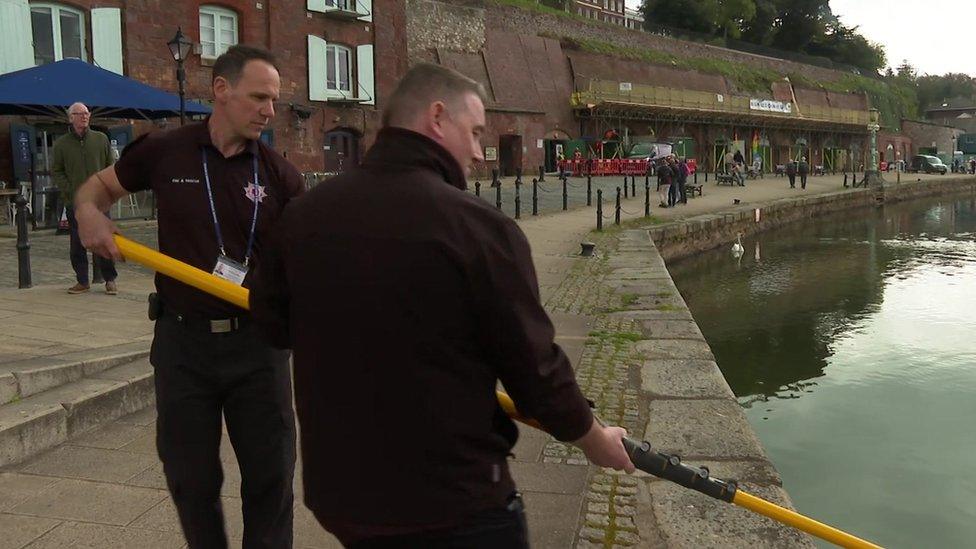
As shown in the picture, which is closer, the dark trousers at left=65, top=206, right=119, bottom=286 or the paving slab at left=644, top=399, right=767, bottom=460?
the paving slab at left=644, top=399, right=767, bottom=460

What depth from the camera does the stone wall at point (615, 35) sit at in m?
38.9

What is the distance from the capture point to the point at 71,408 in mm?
4156

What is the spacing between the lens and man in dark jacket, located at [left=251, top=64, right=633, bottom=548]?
1.57 m

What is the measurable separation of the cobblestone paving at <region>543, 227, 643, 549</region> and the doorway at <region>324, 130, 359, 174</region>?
16.2 metres

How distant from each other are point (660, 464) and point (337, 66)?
25.1 metres

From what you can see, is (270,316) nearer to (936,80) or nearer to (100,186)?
(100,186)

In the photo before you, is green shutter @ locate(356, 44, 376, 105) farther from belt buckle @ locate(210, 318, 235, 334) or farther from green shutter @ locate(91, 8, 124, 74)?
belt buckle @ locate(210, 318, 235, 334)

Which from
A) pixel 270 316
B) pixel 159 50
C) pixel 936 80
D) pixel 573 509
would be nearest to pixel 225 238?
pixel 270 316

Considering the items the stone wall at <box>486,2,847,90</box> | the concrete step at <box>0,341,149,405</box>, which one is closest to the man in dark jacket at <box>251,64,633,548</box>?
the concrete step at <box>0,341,149,405</box>

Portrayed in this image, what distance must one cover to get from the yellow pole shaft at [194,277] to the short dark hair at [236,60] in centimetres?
61

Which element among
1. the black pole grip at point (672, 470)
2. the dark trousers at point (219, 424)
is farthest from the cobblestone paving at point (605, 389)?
the dark trousers at point (219, 424)

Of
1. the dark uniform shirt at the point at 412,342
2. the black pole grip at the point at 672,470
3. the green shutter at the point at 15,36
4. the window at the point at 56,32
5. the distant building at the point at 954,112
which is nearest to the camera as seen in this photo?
the dark uniform shirt at the point at 412,342

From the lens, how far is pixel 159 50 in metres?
20.0

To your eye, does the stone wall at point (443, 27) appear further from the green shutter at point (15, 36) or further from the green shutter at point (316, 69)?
the green shutter at point (15, 36)
